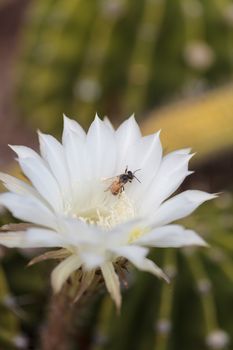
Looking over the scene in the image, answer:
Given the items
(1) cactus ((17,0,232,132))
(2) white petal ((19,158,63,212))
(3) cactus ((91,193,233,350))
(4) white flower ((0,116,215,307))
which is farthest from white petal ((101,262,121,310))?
(1) cactus ((17,0,232,132))

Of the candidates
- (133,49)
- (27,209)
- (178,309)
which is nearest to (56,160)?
(27,209)

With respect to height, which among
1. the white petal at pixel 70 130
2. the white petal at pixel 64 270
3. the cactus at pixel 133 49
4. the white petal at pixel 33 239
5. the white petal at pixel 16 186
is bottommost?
the white petal at pixel 64 270

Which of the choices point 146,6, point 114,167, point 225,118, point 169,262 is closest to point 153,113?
point 225,118

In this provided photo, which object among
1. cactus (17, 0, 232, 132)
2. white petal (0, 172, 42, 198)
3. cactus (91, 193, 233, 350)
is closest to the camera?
white petal (0, 172, 42, 198)

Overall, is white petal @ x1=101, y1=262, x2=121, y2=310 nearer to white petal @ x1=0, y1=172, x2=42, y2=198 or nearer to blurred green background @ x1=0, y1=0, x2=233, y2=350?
white petal @ x1=0, y1=172, x2=42, y2=198

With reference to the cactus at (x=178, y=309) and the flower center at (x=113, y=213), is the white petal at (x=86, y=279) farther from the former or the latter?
the cactus at (x=178, y=309)

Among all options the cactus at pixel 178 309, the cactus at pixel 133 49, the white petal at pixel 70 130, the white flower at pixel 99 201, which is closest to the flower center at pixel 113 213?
the white flower at pixel 99 201

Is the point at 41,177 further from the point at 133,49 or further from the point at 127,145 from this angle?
the point at 133,49

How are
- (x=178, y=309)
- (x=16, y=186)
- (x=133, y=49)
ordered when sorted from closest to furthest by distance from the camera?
1. (x=16, y=186)
2. (x=178, y=309)
3. (x=133, y=49)
